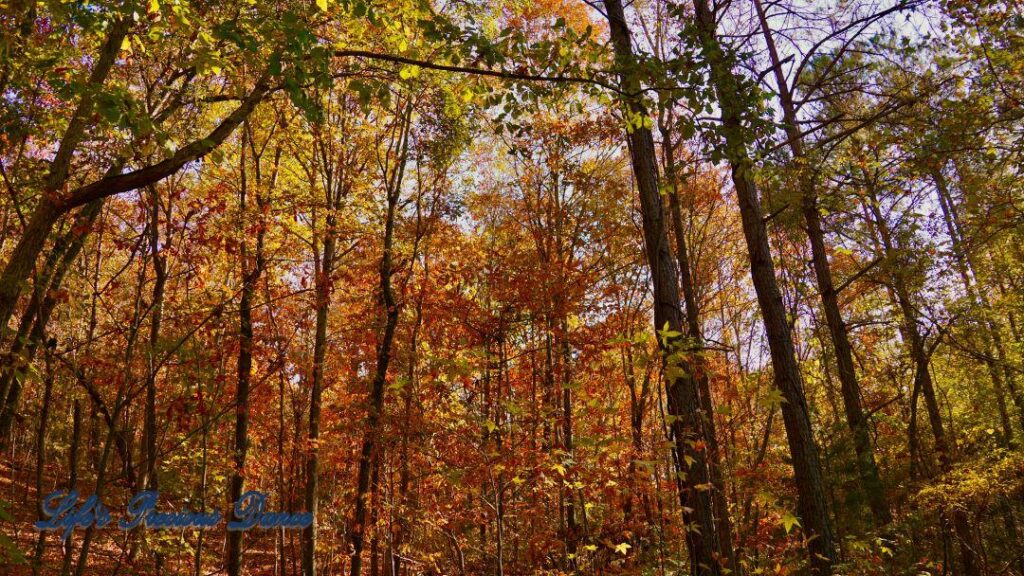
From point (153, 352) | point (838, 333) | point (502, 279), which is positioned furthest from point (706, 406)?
point (153, 352)

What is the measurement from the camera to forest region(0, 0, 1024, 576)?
3.69m

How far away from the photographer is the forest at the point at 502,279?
3.69 metres

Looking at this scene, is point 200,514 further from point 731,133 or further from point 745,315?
point 745,315

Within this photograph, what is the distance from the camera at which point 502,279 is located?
32.4 feet

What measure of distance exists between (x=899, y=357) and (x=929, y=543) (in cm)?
254

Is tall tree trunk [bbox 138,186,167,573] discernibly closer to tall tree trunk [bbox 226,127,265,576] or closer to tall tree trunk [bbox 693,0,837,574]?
tall tree trunk [bbox 226,127,265,576]

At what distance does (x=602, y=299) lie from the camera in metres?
11.0

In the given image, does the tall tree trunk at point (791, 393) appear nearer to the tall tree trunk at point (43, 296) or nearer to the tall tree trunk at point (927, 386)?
the tall tree trunk at point (927, 386)

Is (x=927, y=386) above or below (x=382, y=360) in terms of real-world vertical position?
below

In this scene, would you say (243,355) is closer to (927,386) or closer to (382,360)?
(382,360)

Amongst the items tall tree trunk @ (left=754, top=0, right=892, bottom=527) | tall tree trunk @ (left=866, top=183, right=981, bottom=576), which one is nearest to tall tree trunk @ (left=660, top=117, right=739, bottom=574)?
tall tree trunk @ (left=754, top=0, right=892, bottom=527)

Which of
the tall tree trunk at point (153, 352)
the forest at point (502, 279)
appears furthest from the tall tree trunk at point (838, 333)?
the tall tree trunk at point (153, 352)

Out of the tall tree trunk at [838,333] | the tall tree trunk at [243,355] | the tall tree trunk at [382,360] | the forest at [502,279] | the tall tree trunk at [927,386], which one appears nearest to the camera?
the forest at [502,279]

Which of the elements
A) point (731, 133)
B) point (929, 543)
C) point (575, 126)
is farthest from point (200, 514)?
point (929, 543)
